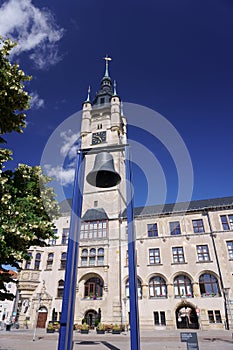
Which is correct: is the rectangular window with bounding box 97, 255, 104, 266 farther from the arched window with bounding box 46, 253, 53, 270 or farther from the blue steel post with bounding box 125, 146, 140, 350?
the blue steel post with bounding box 125, 146, 140, 350

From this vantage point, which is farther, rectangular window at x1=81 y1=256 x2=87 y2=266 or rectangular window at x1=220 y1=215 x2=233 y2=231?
rectangular window at x1=81 y1=256 x2=87 y2=266

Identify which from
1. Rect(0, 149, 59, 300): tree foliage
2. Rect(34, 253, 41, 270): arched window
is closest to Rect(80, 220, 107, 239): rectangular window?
Rect(34, 253, 41, 270): arched window

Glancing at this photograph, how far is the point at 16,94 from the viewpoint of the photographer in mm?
8383

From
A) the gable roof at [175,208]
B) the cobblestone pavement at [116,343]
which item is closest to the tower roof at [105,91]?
the gable roof at [175,208]

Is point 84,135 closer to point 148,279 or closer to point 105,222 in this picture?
point 105,222

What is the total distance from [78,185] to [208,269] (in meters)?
23.7

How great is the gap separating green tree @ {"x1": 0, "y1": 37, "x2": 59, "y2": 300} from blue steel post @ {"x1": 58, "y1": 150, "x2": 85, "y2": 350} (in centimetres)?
180

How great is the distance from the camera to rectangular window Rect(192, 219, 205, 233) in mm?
28673

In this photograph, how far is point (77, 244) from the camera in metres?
6.68

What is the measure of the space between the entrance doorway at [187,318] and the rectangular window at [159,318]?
153 centimetres

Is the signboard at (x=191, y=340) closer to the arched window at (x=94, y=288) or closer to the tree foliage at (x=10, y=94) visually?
the tree foliage at (x=10, y=94)

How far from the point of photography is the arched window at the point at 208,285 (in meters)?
24.9

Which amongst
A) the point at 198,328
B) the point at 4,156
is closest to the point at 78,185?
the point at 4,156

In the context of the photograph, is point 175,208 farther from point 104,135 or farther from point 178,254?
point 104,135
